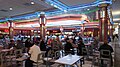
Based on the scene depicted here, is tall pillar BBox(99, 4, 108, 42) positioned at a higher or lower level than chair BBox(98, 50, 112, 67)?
higher

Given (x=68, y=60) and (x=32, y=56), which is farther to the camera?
(x=32, y=56)

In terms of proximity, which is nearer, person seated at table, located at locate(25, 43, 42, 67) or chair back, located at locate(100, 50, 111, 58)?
person seated at table, located at locate(25, 43, 42, 67)

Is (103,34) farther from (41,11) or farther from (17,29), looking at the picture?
(17,29)

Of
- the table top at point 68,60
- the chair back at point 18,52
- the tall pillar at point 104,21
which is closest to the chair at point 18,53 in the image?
the chair back at point 18,52

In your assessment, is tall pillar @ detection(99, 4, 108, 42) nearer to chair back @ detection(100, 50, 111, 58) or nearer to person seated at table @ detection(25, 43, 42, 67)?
chair back @ detection(100, 50, 111, 58)

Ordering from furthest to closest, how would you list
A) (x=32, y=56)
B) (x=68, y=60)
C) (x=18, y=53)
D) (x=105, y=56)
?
(x=18, y=53)
(x=105, y=56)
(x=32, y=56)
(x=68, y=60)

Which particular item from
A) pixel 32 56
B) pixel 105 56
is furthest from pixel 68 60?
pixel 105 56

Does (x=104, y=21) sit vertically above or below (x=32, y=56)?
above

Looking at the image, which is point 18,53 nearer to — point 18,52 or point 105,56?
point 18,52


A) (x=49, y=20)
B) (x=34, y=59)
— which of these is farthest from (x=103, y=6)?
(x=49, y=20)

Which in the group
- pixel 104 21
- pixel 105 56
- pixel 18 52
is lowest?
pixel 105 56

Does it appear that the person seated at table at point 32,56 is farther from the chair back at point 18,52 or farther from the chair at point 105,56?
the chair at point 105,56

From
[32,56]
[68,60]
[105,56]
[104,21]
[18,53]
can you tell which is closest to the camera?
[68,60]

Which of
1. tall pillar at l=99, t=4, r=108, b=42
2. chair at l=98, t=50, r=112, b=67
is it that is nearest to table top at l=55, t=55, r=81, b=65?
chair at l=98, t=50, r=112, b=67
